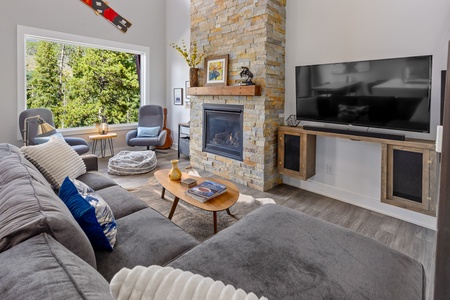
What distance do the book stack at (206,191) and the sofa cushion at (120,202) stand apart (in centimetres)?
49

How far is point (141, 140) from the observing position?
16.1ft

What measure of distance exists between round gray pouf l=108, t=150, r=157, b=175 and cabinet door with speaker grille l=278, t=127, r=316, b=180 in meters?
2.17

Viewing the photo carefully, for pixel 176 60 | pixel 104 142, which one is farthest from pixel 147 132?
pixel 176 60

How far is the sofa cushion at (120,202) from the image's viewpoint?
1.76 m

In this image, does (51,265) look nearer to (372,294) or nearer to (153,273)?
(153,273)

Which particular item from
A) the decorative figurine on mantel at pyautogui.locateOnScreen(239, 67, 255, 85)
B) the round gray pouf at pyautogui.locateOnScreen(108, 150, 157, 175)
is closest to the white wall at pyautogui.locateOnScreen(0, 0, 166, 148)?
the round gray pouf at pyautogui.locateOnScreen(108, 150, 157, 175)

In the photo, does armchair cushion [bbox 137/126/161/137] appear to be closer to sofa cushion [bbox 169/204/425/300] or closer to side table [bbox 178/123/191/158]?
side table [bbox 178/123/191/158]

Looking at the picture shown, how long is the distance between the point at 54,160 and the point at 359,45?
3258mm

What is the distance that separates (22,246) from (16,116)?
4481mm

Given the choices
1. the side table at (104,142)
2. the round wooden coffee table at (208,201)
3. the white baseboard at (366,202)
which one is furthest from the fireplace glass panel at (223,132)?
the side table at (104,142)

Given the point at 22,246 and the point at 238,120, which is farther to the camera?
the point at 238,120

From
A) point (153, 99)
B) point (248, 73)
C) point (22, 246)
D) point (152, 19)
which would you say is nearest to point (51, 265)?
point (22, 246)

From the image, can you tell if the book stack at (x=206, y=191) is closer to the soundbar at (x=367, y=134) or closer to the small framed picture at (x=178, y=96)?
the soundbar at (x=367, y=134)

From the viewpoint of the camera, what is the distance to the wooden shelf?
3307 mm
